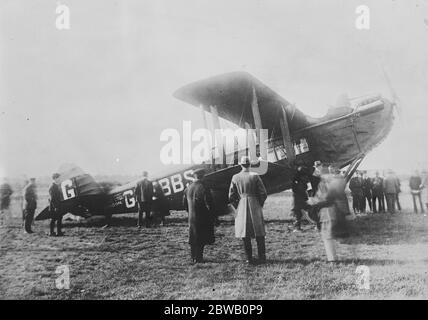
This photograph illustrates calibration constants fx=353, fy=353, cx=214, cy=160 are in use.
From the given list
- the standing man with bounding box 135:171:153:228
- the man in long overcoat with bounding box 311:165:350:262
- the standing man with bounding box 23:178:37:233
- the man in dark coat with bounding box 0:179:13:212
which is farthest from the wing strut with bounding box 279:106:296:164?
the man in dark coat with bounding box 0:179:13:212

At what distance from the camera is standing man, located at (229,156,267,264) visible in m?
4.86

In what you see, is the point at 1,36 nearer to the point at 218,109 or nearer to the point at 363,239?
the point at 218,109

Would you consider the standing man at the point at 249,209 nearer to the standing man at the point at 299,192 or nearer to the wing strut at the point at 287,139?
the standing man at the point at 299,192

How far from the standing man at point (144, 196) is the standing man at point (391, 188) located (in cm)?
648

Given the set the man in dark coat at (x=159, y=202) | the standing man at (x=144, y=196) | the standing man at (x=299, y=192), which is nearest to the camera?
the standing man at (x=299, y=192)

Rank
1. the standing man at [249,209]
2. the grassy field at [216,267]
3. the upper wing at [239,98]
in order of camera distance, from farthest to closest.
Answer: the upper wing at [239,98] < the standing man at [249,209] < the grassy field at [216,267]

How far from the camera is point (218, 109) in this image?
7.88m

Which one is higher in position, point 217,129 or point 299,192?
point 217,129

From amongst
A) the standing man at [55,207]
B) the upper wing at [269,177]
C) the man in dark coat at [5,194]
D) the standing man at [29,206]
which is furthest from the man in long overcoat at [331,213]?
the man in dark coat at [5,194]

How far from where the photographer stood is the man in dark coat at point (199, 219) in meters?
5.16

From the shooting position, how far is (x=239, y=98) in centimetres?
723

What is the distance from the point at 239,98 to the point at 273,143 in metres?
1.50

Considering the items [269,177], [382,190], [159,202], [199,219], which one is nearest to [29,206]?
[159,202]

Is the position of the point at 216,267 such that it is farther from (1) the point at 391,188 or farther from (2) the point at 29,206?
(1) the point at 391,188
